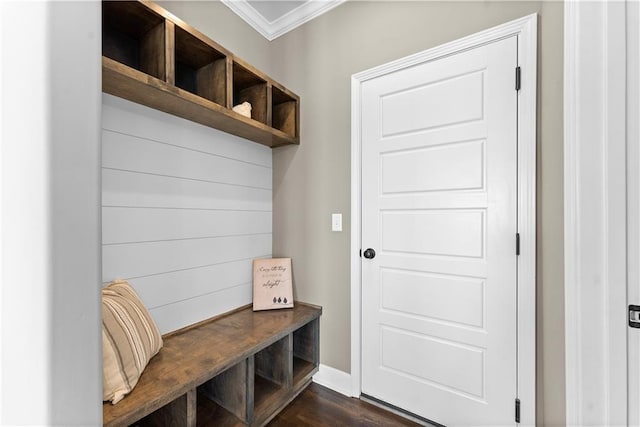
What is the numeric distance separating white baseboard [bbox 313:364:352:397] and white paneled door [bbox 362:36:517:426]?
113mm

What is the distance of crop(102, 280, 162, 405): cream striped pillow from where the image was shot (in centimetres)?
104

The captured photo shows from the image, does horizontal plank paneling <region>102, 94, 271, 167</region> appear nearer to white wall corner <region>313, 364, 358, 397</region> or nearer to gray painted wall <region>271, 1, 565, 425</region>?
gray painted wall <region>271, 1, 565, 425</region>

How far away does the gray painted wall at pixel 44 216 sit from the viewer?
0.28m

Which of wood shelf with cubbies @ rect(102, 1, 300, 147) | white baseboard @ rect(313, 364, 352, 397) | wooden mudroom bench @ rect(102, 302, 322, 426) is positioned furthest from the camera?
white baseboard @ rect(313, 364, 352, 397)

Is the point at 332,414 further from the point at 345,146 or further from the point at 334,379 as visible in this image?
the point at 345,146

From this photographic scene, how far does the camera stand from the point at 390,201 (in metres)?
1.70

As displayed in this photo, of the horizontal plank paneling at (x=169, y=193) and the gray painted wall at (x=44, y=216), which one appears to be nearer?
the gray painted wall at (x=44, y=216)

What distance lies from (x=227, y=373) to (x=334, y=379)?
76 centimetres

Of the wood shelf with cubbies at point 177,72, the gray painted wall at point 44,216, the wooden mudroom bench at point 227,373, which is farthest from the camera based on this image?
the wood shelf with cubbies at point 177,72

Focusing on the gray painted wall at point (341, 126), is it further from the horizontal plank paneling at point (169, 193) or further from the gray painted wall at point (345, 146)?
the horizontal plank paneling at point (169, 193)

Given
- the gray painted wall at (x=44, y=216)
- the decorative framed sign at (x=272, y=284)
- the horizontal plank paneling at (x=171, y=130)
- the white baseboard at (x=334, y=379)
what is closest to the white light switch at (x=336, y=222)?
the decorative framed sign at (x=272, y=284)

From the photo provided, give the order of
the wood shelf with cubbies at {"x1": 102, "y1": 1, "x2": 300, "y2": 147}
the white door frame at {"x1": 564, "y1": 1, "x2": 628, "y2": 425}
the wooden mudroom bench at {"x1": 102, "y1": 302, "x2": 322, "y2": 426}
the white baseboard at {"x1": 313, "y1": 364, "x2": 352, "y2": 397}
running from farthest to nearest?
the white baseboard at {"x1": 313, "y1": 364, "x2": 352, "y2": 397} < the wood shelf with cubbies at {"x1": 102, "y1": 1, "x2": 300, "y2": 147} < the wooden mudroom bench at {"x1": 102, "y1": 302, "x2": 322, "y2": 426} < the white door frame at {"x1": 564, "y1": 1, "x2": 628, "y2": 425}

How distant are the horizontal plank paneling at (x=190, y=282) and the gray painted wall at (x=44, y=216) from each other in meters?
1.29

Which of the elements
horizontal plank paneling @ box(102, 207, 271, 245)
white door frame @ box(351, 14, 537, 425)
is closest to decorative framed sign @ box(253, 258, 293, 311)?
horizontal plank paneling @ box(102, 207, 271, 245)
